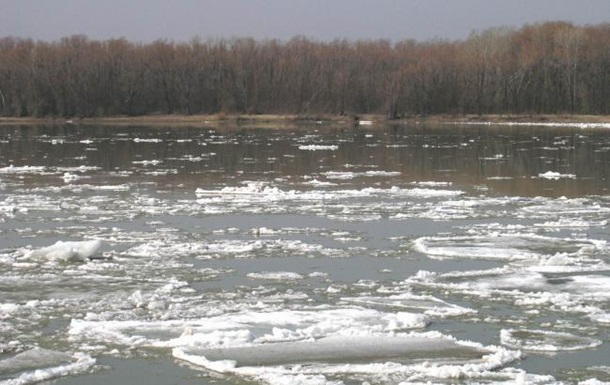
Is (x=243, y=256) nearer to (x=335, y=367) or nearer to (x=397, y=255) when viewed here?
(x=397, y=255)

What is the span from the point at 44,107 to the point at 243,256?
74458 mm

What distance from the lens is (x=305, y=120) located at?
245 ft

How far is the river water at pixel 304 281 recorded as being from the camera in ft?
23.5

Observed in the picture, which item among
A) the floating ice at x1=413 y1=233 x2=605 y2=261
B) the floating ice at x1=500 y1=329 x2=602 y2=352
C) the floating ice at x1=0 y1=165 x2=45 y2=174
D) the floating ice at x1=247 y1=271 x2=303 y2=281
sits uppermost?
the floating ice at x1=0 y1=165 x2=45 y2=174

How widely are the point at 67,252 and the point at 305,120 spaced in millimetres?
63705

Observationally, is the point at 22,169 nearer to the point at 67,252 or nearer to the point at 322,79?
the point at 67,252

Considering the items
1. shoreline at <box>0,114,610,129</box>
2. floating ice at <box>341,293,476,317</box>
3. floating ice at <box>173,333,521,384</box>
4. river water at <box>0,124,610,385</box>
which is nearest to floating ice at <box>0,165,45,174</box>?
river water at <box>0,124,610,385</box>

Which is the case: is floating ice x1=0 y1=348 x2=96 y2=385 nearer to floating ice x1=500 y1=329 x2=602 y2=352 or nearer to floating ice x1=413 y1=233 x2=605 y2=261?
floating ice x1=500 y1=329 x2=602 y2=352

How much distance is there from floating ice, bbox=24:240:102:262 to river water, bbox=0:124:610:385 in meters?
0.02

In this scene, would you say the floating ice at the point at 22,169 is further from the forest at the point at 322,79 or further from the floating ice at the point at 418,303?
the forest at the point at 322,79

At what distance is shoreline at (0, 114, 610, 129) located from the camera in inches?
2810

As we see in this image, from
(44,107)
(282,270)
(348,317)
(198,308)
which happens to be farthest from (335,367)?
(44,107)

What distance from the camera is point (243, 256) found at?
1184 centimetres

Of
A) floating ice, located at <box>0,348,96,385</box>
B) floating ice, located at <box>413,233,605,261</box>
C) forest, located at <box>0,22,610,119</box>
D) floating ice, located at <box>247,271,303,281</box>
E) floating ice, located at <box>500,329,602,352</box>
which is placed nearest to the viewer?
floating ice, located at <box>0,348,96,385</box>
